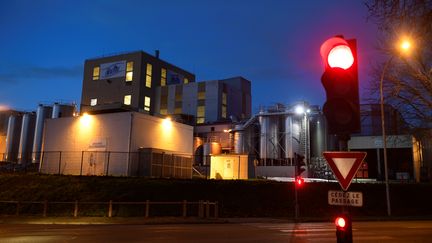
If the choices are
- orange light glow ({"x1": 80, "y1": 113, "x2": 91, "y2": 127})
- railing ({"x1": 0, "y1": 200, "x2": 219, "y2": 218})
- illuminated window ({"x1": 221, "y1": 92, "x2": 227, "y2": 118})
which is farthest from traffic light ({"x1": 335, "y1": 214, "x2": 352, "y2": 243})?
illuminated window ({"x1": 221, "y1": 92, "x2": 227, "y2": 118})

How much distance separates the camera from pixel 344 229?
4.78 meters

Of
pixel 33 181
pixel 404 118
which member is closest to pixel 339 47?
pixel 404 118

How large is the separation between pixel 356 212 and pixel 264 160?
22.4 meters

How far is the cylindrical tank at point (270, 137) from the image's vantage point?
5488cm

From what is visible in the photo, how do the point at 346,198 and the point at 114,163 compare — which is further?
the point at 114,163

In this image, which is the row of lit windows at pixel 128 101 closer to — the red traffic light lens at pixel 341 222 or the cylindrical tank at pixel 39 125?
the cylindrical tank at pixel 39 125

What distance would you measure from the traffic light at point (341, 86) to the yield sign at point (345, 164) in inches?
20.7

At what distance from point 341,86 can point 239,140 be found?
5363 cm

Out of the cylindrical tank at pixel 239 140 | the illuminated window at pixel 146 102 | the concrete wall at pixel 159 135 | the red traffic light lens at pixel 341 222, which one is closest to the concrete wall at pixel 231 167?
the concrete wall at pixel 159 135

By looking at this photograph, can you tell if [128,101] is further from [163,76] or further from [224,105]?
[224,105]

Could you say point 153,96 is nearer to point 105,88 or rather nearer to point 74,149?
point 105,88

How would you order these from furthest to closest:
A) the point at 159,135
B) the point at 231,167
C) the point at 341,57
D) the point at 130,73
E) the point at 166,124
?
the point at 130,73
the point at 231,167
the point at 166,124
the point at 159,135
the point at 341,57

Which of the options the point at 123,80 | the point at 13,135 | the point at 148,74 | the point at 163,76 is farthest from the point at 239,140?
the point at 13,135

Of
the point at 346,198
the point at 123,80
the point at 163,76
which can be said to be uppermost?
the point at 163,76
